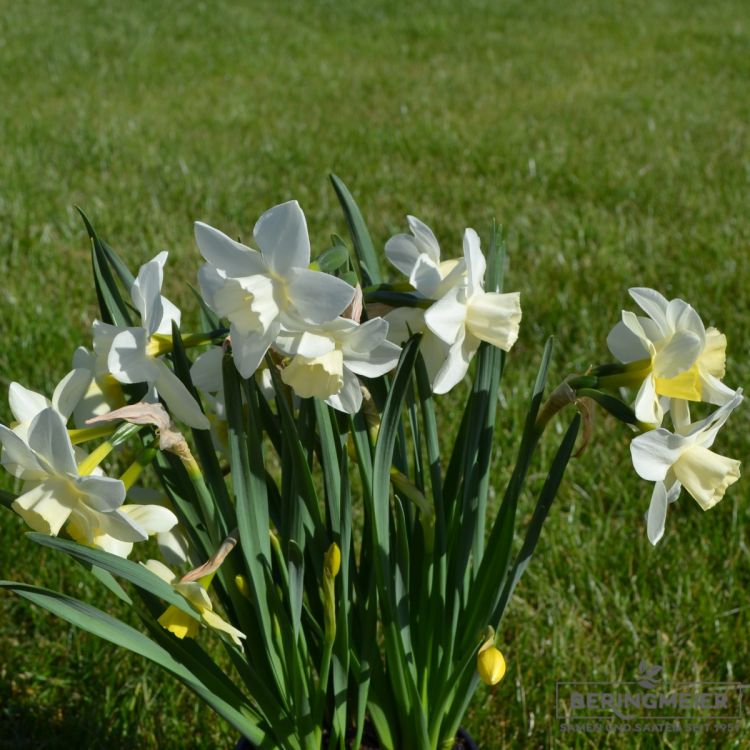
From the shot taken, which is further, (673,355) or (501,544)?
(501,544)

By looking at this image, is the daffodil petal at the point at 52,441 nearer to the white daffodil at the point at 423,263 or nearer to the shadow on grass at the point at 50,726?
the white daffodil at the point at 423,263

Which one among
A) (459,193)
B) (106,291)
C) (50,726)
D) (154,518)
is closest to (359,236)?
(106,291)

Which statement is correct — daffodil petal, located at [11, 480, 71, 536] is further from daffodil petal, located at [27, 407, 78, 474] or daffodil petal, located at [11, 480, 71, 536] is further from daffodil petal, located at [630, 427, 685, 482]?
daffodil petal, located at [630, 427, 685, 482]

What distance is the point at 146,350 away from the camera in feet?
2.62

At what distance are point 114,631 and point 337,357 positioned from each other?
0.34m

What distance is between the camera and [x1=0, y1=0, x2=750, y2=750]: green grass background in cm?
152

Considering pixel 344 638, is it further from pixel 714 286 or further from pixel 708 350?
pixel 714 286

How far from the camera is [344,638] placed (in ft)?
3.14

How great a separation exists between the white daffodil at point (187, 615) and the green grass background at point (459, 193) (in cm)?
59

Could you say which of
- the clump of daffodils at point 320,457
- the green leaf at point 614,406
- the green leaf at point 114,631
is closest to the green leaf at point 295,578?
the clump of daffodils at point 320,457

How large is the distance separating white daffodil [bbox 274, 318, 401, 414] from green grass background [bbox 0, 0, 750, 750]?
81cm

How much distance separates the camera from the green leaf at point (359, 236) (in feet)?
3.27

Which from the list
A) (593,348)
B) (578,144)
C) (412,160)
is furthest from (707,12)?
(593,348)

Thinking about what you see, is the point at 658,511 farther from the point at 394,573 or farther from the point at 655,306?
the point at 394,573
